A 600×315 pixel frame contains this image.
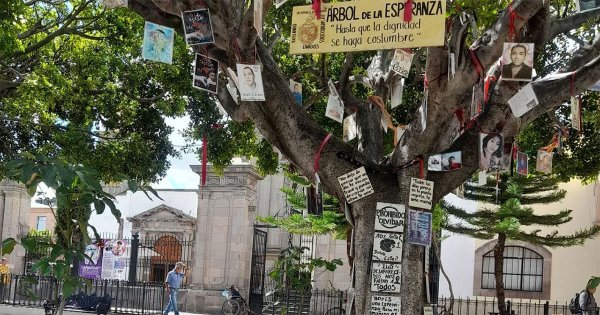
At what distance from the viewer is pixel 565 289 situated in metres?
20.4

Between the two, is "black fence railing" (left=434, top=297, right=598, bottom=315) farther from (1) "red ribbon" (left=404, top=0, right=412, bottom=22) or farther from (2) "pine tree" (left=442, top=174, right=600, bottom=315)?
(1) "red ribbon" (left=404, top=0, right=412, bottom=22)

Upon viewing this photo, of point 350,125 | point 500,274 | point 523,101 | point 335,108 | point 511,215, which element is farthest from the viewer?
point 500,274

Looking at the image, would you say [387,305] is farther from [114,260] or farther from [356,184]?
[114,260]

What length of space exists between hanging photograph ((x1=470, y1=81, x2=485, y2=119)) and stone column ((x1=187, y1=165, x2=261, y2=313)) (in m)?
15.6

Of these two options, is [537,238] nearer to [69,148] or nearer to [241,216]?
[241,216]

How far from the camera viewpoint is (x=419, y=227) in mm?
7469

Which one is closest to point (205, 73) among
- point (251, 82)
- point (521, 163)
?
point (251, 82)

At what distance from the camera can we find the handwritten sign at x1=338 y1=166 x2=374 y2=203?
293 inches

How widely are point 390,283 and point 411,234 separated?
0.51 metres

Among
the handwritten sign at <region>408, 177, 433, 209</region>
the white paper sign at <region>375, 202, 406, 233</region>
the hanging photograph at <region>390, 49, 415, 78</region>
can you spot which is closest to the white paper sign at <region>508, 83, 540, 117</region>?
Answer: the handwritten sign at <region>408, 177, 433, 209</region>

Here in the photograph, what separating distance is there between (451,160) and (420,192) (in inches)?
17.4

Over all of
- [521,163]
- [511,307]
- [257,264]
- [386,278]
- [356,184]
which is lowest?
[511,307]

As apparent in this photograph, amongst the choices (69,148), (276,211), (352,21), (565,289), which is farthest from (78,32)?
(276,211)

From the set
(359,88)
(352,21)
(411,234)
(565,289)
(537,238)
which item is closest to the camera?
(352,21)
